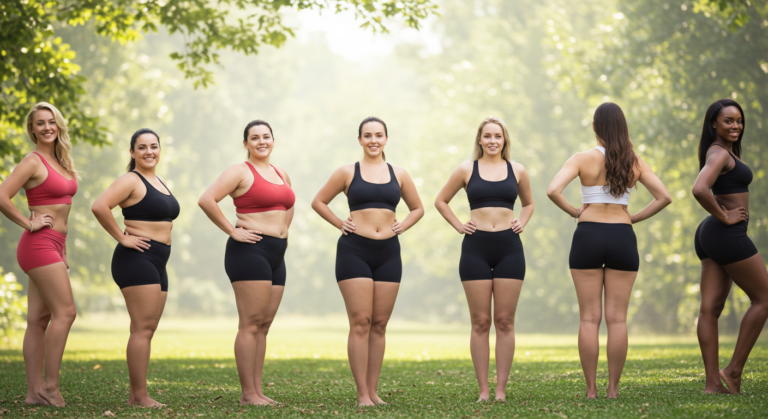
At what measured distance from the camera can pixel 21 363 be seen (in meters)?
11.6

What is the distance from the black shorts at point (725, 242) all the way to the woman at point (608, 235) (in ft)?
2.23

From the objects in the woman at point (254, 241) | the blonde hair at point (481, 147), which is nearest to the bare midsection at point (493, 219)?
the blonde hair at point (481, 147)

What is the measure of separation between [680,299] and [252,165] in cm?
2403

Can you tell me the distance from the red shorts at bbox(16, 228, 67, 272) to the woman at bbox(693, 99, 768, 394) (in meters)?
6.14

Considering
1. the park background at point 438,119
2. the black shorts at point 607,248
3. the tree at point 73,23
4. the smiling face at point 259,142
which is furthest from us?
the park background at point 438,119

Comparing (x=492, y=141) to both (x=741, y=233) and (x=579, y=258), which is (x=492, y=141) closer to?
(x=579, y=258)

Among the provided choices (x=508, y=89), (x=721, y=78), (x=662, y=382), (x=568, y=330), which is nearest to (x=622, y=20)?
(x=721, y=78)

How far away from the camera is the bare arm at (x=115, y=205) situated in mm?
6359

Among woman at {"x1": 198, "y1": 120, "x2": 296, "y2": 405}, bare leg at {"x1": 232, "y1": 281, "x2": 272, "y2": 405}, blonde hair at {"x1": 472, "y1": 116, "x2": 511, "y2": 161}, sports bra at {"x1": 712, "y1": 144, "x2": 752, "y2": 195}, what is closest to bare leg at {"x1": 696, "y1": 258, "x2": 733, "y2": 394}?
sports bra at {"x1": 712, "y1": 144, "x2": 752, "y2": 195}

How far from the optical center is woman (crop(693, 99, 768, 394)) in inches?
259

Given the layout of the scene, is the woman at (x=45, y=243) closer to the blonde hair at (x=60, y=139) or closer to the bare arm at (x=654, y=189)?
the blonde hair at (x=60, y=139)

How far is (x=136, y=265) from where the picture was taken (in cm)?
645

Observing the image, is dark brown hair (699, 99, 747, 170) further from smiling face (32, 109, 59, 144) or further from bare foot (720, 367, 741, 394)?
smiling face (32, 109, 59, 144)

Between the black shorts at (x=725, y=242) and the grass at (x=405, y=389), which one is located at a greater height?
the black shorts at (x=725, y=242)
